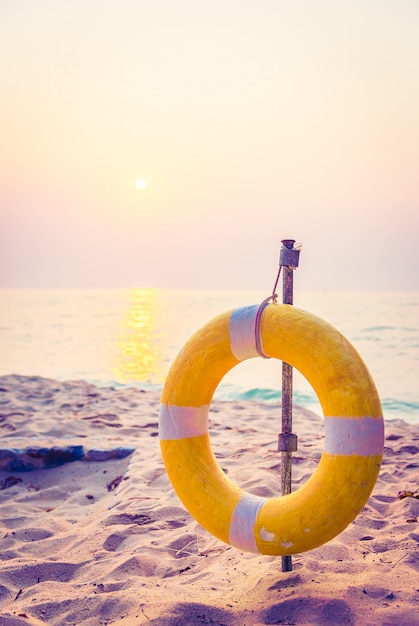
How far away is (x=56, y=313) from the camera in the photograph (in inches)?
1412

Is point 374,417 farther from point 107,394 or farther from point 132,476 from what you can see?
point 107,394

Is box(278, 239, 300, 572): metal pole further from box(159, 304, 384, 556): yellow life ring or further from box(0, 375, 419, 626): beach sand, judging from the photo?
box(0, 375, 419, 626): beach sand

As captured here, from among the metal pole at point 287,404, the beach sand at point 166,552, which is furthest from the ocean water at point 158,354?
the metal pole at point 287,404

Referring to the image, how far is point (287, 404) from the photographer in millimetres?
2555

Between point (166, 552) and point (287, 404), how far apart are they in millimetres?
1040

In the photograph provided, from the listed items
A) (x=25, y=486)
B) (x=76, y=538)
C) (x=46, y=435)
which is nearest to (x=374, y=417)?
(x=76, y=538)

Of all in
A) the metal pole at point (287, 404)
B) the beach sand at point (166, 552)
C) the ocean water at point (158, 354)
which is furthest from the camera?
the ocean water at point (158, 354)

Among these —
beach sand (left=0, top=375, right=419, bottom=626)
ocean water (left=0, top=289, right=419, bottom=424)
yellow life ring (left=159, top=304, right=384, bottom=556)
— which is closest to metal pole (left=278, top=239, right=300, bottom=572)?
yellow life ring (left=159, top=304, right=384, bottom=556)

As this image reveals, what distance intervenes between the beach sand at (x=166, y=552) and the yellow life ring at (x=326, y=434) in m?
0.26

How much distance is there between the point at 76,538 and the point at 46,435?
7.38ft

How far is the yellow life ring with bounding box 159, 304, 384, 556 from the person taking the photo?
2.14m

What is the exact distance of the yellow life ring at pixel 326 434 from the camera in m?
2.14

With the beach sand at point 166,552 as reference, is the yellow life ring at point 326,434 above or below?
above

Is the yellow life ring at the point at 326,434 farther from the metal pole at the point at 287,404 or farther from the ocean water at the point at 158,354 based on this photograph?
the ocean water at the point at 158,354
